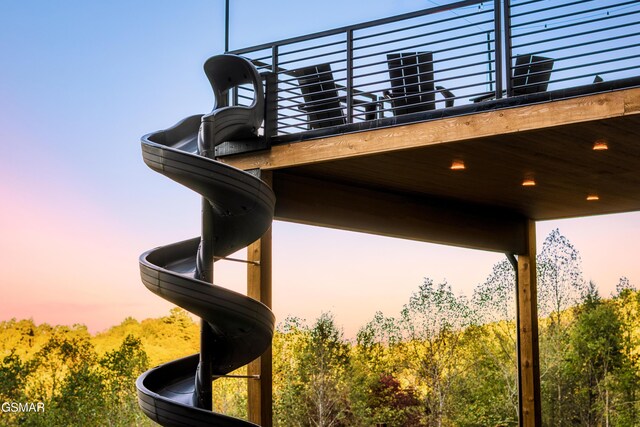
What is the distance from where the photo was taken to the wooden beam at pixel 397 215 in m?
8.06

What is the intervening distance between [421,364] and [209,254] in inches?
369

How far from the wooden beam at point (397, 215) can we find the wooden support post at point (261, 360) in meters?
0.44

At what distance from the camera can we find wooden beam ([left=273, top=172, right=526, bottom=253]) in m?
8.06

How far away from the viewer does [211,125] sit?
677cm

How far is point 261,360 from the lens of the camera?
24.6 ft

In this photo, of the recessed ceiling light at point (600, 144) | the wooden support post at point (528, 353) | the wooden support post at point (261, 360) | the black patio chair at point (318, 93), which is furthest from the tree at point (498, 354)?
the wooden support post at point (261, 360)

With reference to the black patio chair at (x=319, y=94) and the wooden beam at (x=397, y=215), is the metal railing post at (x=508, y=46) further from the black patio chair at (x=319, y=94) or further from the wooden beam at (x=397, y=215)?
the wooden beam at (x=397, y=215)

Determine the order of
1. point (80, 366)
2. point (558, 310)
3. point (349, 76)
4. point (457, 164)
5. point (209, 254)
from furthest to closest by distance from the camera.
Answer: point (80, 366) → point (558, 310) → point (457, 164) → point (349, 76) → point (209, 254)

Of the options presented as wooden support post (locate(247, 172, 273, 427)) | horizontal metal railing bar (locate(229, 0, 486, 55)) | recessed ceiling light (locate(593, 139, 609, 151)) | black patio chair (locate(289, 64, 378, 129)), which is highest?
horizontal metal railing bar (locate(229, 0, 486, 55))

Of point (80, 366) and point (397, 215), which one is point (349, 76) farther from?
point (80, 366)

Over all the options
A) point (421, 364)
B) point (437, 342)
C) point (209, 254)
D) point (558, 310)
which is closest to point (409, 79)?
point (209, 254)

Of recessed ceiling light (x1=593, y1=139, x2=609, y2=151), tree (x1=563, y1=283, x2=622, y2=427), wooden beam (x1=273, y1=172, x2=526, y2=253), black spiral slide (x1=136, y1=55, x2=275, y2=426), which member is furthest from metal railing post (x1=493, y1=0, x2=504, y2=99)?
tree (x1=563, y1=283, x2=622, y2=427)

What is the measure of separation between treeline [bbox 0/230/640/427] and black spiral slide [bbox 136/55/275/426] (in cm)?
825

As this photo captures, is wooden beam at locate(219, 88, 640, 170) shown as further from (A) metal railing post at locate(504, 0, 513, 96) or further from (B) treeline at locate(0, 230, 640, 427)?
(B) treeline at locate(0, 230, 640, 427)
